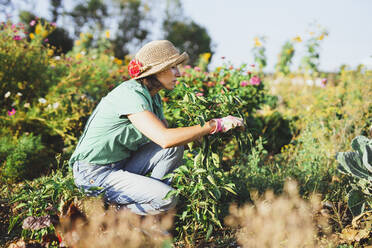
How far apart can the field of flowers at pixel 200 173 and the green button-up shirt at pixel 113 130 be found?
0.75 feet

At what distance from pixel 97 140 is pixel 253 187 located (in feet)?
4.67

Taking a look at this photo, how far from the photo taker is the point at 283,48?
938cm

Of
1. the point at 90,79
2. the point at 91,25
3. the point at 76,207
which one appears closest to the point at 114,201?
the point at 76,207

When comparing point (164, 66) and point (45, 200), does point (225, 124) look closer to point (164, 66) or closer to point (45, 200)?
point (164, 66)

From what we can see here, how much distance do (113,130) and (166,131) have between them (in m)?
0.45

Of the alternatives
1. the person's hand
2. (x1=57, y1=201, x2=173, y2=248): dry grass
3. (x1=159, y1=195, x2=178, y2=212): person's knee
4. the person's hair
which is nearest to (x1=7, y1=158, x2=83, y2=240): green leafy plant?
(x1=57, y1=201, x2=173, y2=248): dry grass

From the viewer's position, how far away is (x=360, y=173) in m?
2.34

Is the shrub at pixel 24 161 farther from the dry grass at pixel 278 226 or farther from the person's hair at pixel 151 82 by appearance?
the dry grass at pixel 278 226

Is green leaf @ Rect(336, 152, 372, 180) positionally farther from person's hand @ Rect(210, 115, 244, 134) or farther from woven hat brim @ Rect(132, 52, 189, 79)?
woven hat brim @ Rect(132, 52, 189, 79)

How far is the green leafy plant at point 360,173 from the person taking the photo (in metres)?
2.25

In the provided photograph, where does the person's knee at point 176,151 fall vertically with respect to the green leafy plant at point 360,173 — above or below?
above

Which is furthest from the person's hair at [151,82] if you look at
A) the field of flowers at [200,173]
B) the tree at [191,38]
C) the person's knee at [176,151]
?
the tree at [191,38]

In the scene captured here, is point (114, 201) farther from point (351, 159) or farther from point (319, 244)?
point (351, 159)

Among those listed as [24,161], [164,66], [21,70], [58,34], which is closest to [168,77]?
[164,66]
